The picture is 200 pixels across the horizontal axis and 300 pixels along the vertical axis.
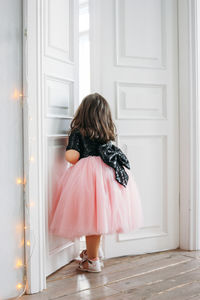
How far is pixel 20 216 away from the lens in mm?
1940

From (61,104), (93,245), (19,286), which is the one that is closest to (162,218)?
(93,245)

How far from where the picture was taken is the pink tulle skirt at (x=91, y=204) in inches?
83.0

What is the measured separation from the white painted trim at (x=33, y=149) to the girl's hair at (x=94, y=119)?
358 mm

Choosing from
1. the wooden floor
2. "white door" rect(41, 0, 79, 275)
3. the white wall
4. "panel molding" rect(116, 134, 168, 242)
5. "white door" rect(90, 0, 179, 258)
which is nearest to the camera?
the white wall

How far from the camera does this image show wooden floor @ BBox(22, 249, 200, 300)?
1934 mm

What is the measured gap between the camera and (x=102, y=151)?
227cm

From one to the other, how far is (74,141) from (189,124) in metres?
0.96

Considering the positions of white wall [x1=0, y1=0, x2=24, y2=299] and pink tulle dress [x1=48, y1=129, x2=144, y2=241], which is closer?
white wall [x1=0, y1=0, x2=24, y2=299]

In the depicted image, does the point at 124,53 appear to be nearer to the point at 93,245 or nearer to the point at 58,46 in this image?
the point at 58,46

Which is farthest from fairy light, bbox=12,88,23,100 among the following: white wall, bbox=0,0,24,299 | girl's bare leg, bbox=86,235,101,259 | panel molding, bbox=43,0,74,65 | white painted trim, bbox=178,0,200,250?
white painted trim, bbox=178,0,200,250

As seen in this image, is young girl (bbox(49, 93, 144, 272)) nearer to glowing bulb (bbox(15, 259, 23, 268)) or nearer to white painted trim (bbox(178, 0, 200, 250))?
glowing bulb (bbox(15, 259, 23, 268))

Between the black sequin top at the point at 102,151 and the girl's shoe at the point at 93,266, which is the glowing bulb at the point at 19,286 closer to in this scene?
the girl's shoe at the point at 93,266

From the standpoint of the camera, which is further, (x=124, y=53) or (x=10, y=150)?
(x=124, y=53)

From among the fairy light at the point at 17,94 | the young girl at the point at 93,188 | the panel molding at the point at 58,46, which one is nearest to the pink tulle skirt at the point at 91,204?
the young girl at the point at 93,188
